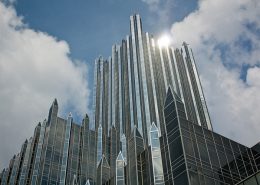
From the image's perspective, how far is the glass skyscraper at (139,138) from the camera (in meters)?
48.5

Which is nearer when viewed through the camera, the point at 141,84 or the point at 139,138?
the point at 139,138

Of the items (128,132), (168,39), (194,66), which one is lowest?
(128,132)

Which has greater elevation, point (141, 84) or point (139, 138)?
point (141, 84)

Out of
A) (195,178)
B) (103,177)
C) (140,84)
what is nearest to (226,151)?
(195,178)

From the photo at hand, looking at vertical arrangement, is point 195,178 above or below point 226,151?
below

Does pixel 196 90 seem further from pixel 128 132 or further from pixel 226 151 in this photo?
pixel 226 151

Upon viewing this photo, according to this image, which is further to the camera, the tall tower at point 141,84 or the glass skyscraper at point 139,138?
the tall tower at point 141,84

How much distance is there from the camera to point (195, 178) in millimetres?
43969

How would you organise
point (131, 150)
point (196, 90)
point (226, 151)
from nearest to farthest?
point (226, 151) → point (131, 150) → point (196, 90)

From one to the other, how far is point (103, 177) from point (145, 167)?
17.1 metres

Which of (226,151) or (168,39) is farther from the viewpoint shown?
(168,39)

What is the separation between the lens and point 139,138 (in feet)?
202

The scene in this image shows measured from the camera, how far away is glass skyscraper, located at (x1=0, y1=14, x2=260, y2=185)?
48531 mm

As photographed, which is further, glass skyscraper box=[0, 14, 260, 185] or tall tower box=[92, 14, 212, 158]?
tall tower box=[92, 14, 212, 158]
